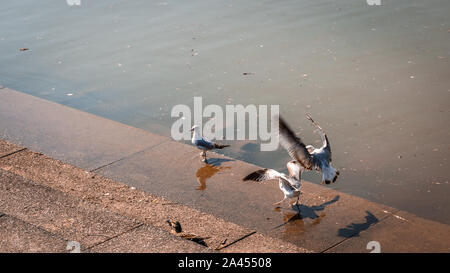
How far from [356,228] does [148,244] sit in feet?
7.73

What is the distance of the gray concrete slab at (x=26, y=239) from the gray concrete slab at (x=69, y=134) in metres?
2.55

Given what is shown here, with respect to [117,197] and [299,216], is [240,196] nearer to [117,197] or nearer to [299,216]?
[299,216]

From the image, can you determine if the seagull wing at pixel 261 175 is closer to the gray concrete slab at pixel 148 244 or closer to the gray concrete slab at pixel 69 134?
the gray concrete slab at pixel 148 244

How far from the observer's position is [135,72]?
12664mm

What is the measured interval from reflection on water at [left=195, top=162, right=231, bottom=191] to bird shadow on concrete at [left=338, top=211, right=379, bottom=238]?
202 centimetres

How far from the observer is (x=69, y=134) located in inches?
395

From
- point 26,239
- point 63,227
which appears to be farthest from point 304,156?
point 26,239

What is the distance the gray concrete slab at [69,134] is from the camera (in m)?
9.29

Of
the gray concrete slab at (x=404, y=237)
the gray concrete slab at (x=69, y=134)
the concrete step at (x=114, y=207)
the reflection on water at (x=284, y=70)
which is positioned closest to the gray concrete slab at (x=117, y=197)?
the concrete step at (x=114, y=207)

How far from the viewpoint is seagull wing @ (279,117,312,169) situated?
7107 mm

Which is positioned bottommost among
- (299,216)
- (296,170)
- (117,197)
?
(299,216)

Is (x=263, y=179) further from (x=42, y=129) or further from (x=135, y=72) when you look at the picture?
(x=135, y=72)

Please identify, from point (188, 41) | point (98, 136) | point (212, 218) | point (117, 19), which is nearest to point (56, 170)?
point (98, 136)

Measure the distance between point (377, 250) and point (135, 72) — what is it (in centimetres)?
739
